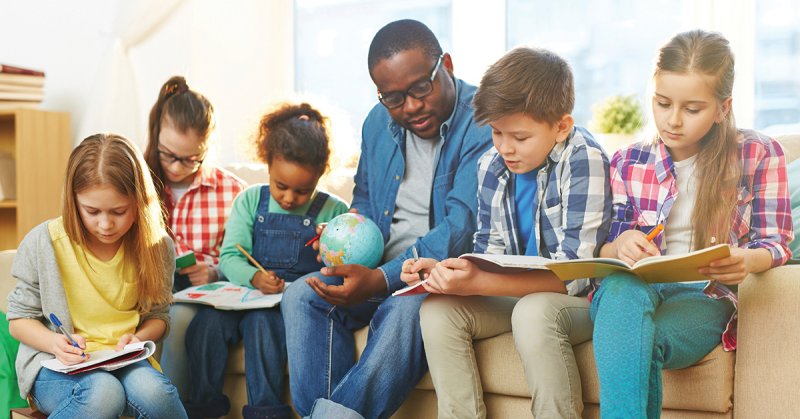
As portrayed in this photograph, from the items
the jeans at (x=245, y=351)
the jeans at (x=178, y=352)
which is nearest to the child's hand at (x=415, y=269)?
the jeans at (x=245, y=351)

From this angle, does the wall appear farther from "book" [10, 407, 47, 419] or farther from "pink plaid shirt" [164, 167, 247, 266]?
"book" [10, 407, 47, 419]

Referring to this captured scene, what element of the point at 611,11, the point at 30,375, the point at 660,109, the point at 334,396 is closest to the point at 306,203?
the point at 334,396

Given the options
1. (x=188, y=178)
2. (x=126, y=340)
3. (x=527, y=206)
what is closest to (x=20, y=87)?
(x=188, y=178)

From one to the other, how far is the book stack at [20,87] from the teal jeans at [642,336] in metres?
2.97

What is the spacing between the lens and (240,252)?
2.62 metres

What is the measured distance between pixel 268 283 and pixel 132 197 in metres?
0.53

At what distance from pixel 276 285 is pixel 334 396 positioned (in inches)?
19.3

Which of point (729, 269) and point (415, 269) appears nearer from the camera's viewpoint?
point (729, 269)

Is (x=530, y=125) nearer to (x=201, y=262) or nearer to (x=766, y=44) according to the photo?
(x=201, y=262)

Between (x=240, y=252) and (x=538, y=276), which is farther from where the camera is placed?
(x=240, y=252)

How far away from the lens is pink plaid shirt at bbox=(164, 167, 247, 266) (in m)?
2.79

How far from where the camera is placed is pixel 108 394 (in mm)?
1925

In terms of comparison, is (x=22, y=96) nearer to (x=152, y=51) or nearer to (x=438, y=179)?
(x=152, y=51)

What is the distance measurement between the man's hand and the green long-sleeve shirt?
393 mm
